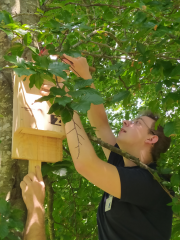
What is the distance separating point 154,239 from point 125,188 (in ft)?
1.54

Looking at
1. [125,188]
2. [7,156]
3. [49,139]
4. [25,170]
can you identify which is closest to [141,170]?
[125,188]

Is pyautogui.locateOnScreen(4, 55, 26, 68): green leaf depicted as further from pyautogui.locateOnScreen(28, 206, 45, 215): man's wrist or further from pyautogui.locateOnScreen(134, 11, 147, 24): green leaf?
pyautogui.locateOnScreen(28, 206, 45, 215): man's wrist

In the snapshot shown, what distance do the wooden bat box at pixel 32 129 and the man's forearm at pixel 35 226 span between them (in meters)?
0.27

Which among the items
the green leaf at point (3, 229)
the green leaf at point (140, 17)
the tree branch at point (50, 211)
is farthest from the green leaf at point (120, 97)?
the tree branch at point (50, 211)

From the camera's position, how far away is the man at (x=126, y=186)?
5.17ft

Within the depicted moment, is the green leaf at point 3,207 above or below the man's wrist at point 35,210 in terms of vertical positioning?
above

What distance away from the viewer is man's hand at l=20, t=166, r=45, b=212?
4.96 ft

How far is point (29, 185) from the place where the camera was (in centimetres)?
152

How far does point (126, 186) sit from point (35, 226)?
60cm

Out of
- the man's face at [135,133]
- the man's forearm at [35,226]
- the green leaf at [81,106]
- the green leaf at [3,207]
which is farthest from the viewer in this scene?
the man's face at [135,133]

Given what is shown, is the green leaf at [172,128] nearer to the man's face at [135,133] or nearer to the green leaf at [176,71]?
the green leaf at [176,71]

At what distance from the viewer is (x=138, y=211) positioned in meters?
1.75

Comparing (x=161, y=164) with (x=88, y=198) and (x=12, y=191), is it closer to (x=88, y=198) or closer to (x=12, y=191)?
(x=12, y=191)

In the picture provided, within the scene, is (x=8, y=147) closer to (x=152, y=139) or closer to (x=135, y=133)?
(x=135, y=133)
